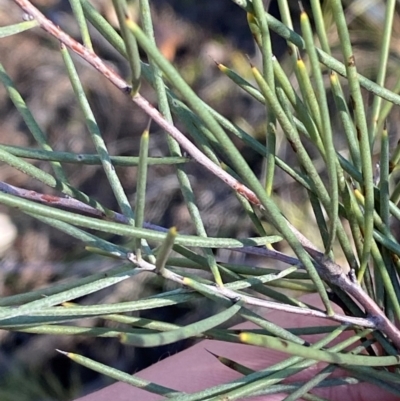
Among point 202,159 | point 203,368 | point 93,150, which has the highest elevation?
point 93,150

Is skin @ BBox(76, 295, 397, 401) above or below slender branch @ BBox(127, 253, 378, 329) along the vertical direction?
below

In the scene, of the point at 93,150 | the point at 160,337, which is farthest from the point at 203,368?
the point at 160,337

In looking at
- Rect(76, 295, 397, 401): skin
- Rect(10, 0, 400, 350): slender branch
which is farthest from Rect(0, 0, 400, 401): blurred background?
Rect(10, 0, 400, 350): slender branch

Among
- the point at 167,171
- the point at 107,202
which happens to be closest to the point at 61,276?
the point at 107,202

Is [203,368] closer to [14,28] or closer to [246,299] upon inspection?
[246,299]

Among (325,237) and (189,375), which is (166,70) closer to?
(325,237)

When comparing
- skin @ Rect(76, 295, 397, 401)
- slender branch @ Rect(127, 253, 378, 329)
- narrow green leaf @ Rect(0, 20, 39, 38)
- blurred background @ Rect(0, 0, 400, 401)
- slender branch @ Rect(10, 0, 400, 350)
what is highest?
blurred background @ Rect(0, 0, 400, 401)

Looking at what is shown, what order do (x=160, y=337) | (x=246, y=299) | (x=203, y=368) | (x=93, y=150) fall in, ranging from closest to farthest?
(x=160, y=337)
(x=246, y=299)
(x=203, y=368)
(x=93, y=150)

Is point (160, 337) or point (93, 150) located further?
point (93, 150)

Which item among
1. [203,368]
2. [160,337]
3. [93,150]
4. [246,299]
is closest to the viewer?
[160,337]

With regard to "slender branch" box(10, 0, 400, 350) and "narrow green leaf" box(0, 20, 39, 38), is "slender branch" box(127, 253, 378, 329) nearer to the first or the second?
"slender branch" box(10, 0, 400, 350)
